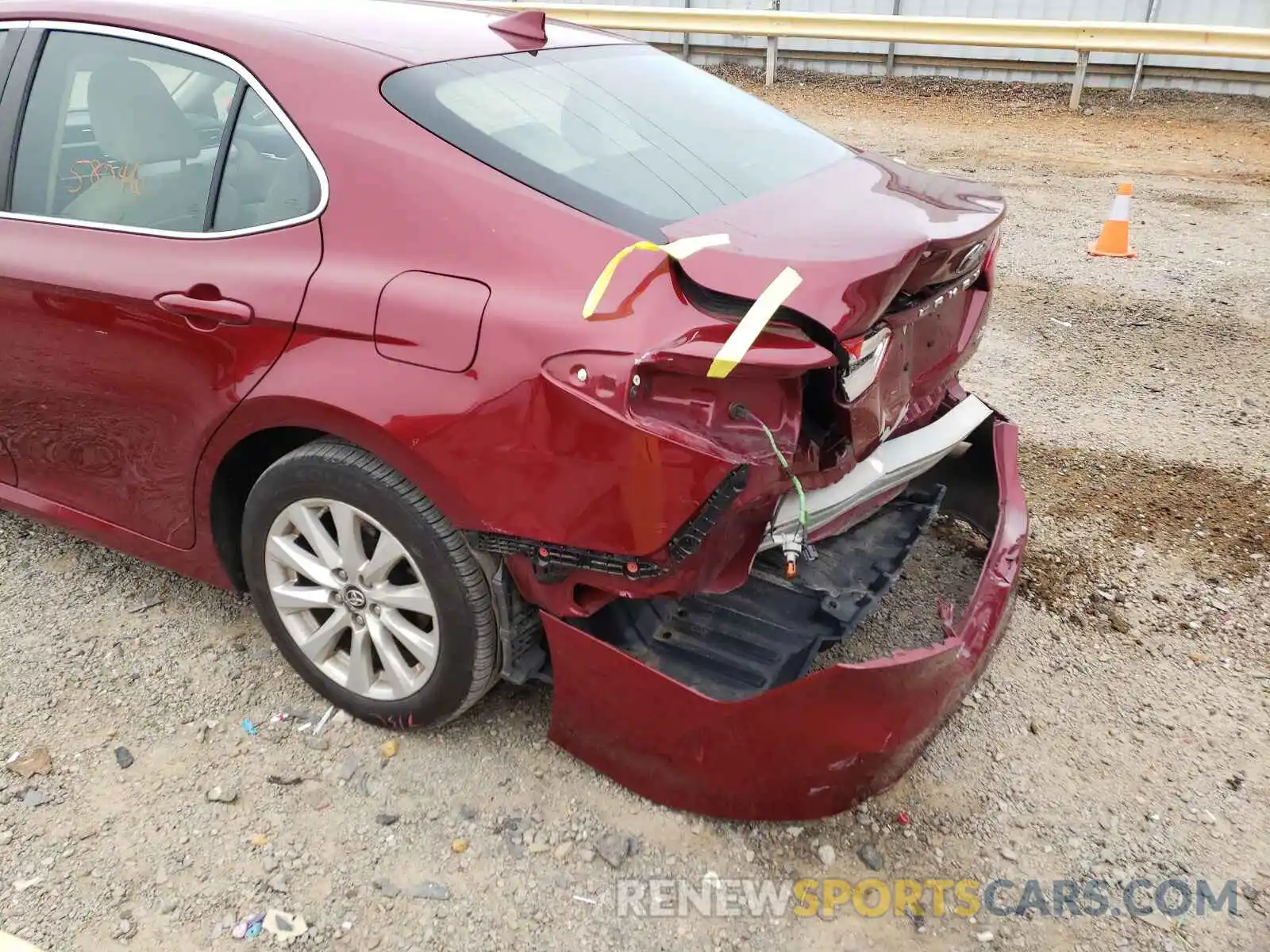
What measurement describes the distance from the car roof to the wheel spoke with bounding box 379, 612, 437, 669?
1342 mm

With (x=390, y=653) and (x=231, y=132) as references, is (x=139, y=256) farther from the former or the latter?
(x=390, y=653)

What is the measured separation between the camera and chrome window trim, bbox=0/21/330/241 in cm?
231

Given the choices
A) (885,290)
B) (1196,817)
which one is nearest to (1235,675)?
(1196,817)

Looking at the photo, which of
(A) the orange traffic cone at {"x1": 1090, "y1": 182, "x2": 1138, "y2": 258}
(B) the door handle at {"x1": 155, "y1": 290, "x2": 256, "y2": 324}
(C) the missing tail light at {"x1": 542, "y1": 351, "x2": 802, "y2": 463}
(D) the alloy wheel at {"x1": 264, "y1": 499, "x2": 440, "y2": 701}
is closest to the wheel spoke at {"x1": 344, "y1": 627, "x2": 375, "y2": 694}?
(D) the alloy wheel at {"x1": 264, "y1": 499, "x2": 440, "y2": 701}

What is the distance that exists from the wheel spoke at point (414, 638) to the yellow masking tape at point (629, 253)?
3.06ft

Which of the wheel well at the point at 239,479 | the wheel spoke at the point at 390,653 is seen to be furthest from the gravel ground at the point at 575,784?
the wheel well at the point at 239,479

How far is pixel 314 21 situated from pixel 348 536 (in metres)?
1.31

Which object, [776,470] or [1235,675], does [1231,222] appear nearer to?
[1235,675]

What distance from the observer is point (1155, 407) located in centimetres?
447

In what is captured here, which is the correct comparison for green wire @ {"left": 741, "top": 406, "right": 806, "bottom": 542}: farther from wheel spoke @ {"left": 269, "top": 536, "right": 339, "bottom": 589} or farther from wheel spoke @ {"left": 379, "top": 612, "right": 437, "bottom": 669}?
wheel spoke @ {"left": 269, "top": 536, "right": 339, "bottom": 589}

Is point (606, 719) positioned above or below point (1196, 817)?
above

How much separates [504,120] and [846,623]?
1.47 metres

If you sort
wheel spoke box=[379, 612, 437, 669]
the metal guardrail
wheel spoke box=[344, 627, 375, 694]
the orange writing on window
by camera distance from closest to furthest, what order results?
wheel spoke box=[379, 612, 437, 669] < wheel spoke box=[344, 627, 375, 694] < the orange writing on window < the metal guardrail

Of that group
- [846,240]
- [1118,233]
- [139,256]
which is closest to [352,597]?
[139,256]
